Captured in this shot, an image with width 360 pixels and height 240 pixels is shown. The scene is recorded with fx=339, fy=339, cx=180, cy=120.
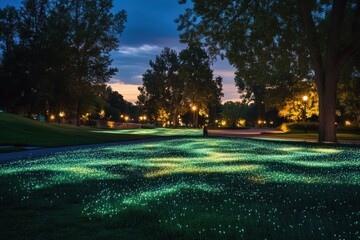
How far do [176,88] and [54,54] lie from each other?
53.1 m

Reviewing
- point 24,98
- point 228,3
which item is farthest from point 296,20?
point 24,98

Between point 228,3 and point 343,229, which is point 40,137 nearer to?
point 228,3

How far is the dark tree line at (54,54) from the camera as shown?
4816cm

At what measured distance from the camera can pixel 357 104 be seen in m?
54.0

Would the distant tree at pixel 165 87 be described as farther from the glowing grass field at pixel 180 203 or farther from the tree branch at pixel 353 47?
the glowing grass field at pixel 180 203

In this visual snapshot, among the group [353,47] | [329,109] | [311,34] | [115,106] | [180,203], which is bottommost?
[180,203]

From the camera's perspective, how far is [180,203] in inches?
275

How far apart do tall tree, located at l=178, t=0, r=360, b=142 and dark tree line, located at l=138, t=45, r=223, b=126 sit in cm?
5694

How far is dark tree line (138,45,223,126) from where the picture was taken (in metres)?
88.4

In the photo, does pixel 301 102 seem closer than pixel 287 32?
No

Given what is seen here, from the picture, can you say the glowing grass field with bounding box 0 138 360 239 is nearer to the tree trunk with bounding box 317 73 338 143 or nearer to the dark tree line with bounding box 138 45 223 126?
the tree trunk with bounding box 317 73 338 143

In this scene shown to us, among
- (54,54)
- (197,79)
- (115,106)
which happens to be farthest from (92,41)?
(115,106)

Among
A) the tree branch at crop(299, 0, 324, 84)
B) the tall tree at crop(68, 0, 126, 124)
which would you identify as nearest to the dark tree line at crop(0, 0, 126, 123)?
the tall tree at crop(68, 0, 126, 124)

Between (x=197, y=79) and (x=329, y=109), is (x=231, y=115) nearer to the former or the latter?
(x=197, y=79)
